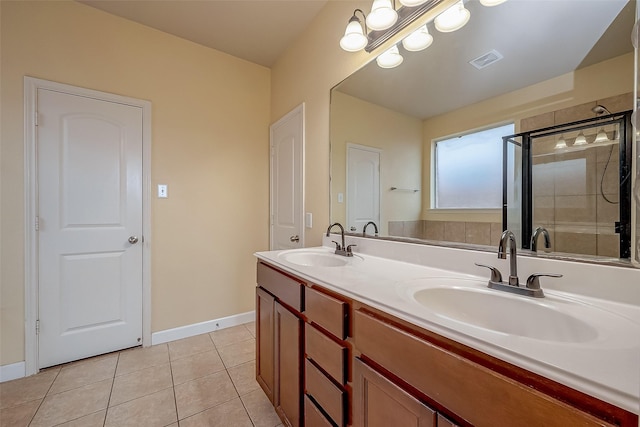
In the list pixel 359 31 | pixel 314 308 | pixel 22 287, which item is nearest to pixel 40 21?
pixel 22 287

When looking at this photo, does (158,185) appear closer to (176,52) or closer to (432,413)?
(176,52)

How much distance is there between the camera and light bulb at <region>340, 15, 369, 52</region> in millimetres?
1456

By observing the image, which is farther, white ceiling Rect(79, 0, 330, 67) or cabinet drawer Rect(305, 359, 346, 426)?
white ceiling Rect(79, 0, 330, 67)

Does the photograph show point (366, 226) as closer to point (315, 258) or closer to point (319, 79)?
point (315, 258)

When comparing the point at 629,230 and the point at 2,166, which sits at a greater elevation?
the point at 2,166

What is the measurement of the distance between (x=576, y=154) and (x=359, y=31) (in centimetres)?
120

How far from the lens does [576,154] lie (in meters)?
0.86

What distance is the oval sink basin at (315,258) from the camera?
1545 mm

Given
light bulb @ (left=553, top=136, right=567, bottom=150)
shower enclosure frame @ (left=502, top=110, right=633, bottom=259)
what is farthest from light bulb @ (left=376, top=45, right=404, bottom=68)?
light bulb @ (left=553, top=136, right=567, bottom=150)

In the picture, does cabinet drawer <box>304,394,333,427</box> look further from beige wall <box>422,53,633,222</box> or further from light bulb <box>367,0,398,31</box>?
light bulb <box>367,0,398,31</box>

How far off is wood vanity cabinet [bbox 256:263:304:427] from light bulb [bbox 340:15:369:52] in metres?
1.33

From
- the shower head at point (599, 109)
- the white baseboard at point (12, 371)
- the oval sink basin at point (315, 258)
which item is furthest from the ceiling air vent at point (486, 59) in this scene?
the white baseboard at point (12, 371)

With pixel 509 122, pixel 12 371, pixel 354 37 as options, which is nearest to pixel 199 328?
pixel 12 371

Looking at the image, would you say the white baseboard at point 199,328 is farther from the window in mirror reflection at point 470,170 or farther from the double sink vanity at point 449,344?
the window in mirror reflection at point 470,170
